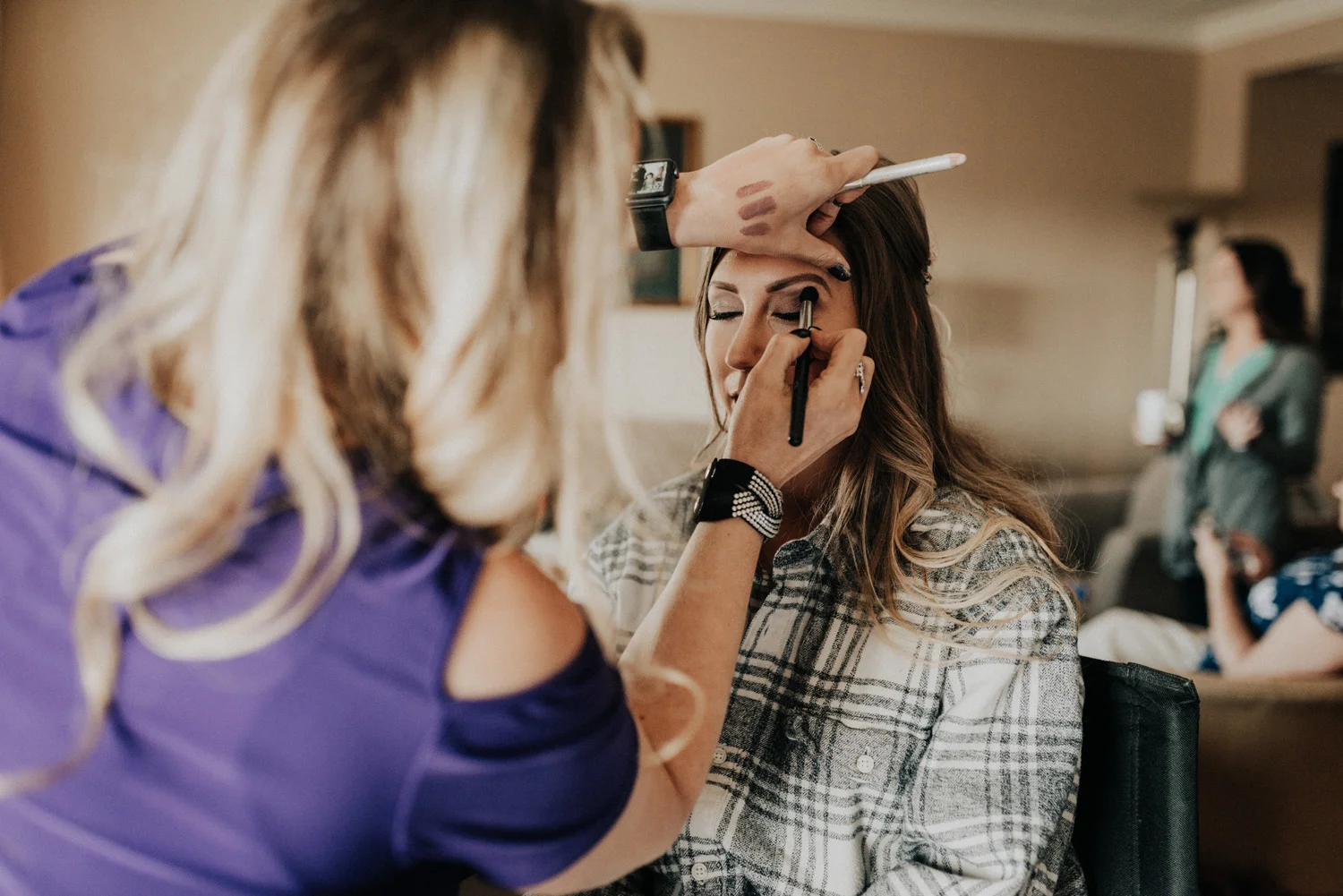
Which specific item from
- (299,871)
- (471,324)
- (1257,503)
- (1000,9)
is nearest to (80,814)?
(299,871)

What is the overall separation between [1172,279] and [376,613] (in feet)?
16.9

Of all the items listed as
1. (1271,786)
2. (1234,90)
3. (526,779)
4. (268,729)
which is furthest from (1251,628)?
(1234,90)

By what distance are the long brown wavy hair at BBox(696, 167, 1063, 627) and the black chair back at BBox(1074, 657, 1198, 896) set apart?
17 cm

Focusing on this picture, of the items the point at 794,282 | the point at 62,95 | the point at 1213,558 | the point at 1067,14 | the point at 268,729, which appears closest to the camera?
the point at 268,729

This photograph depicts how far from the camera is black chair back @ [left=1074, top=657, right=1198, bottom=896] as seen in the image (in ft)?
2.71

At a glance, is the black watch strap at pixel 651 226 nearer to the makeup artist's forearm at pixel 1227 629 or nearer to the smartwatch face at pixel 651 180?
the smartwatch face at pixel 651 180

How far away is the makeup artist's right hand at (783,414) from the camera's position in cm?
83

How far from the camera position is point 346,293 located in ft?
1.64

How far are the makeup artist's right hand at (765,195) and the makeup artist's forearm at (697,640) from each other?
1.15 ft

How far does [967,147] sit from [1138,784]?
4048 mm

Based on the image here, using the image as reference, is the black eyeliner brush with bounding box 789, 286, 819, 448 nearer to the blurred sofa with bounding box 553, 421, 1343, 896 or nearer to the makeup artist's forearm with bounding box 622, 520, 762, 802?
the makeup artist's forearm with bounding box 622, 520, 762, 802

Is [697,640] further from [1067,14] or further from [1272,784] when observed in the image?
[1067,14]

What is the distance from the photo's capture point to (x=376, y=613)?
486mm

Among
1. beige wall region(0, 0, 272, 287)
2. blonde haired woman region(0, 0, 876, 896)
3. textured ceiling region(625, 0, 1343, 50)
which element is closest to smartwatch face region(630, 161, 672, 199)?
blonde haired woman region(0, 0, 876, 896)
